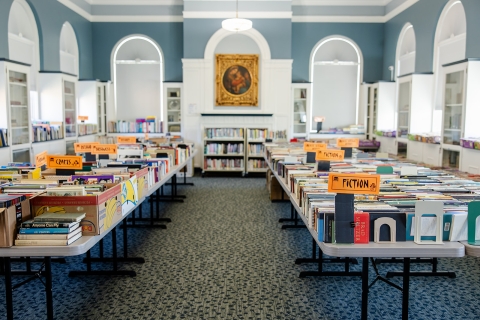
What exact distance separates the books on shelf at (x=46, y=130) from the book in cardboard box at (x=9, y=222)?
5.63 metres

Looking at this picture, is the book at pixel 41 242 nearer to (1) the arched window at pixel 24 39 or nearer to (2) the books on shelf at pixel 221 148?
(1) the arched window at pixel 24 39

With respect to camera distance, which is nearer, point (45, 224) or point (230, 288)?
point (45, 224)

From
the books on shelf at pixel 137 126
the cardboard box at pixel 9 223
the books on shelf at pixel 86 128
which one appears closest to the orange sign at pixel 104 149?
the cardboard box at pixel 9 223

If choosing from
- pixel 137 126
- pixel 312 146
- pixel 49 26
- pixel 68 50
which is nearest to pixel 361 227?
pixel 312 146

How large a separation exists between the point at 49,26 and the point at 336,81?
24.6ft

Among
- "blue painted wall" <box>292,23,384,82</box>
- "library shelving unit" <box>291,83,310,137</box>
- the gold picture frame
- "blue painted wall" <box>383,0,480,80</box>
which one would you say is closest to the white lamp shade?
the gold picture frame

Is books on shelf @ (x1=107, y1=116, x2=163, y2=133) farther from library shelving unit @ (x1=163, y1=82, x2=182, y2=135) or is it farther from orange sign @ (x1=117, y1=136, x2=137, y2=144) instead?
orange sign @ (x1=117, y1=136, x2=137, y2=144)

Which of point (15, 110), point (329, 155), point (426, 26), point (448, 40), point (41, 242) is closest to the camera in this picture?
point (41, 242)

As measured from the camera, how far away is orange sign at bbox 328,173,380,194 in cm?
306

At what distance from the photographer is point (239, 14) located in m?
11.3

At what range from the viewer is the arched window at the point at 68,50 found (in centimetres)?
1096

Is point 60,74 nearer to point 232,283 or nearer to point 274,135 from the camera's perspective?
point 274,135

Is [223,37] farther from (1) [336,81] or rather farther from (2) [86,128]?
(2) [86,128]

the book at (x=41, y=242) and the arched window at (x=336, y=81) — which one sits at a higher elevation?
the arched window at (x=336, y=81)
